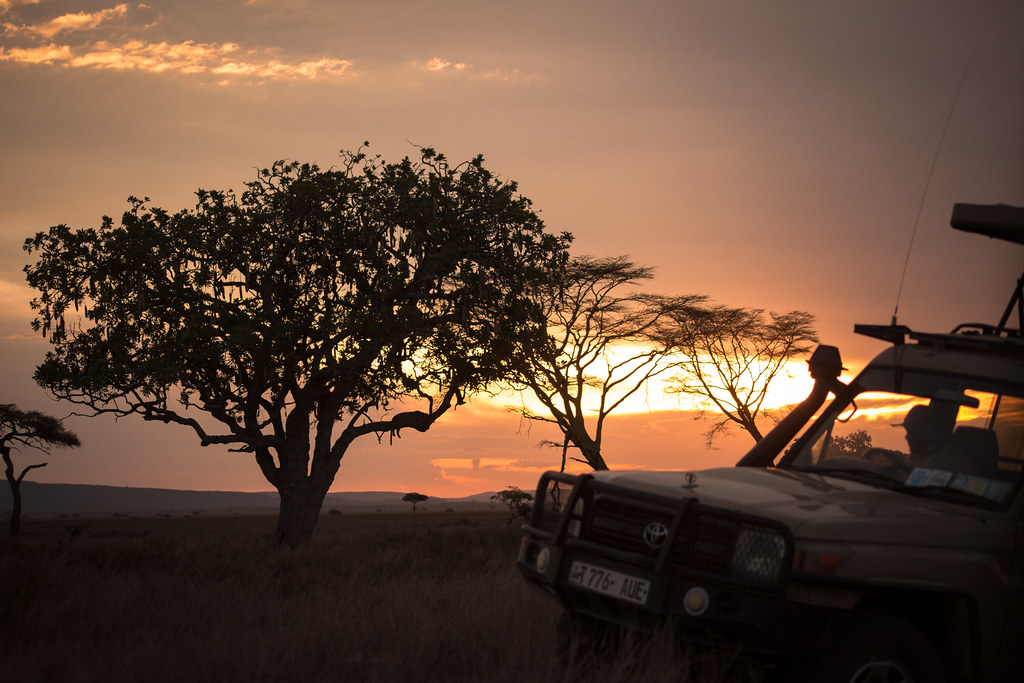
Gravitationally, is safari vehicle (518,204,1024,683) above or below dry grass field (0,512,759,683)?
above

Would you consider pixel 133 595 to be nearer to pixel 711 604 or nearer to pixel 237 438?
pixel 711 604

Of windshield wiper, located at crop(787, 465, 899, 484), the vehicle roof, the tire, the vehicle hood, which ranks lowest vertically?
the tire

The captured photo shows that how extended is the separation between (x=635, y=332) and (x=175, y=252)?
1791 centimetres

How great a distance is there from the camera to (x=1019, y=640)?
528 centimetres

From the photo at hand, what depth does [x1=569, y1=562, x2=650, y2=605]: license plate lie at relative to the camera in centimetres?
508

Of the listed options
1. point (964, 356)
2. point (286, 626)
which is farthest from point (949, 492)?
point (286, 626)

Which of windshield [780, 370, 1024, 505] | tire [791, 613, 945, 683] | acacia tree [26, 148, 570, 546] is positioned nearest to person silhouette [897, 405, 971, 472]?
windshield [780, 370, 1024, 505]

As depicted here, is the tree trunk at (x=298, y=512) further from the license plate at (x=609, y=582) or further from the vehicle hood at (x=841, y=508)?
the vehicle hood at (x=841, y=508)

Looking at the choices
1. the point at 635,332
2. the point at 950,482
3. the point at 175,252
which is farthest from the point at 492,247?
the point at 950,482

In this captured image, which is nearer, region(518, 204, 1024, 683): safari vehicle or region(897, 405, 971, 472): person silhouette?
region(518, 204, 1024, 683): safari vehicle

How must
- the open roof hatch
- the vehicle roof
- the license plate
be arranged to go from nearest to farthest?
the license plate
the vehicle roof
the open roof hatch

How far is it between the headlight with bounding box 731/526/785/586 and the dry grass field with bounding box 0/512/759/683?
595 mm

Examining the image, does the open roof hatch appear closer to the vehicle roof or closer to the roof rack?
the roof rack

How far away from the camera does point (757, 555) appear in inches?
191
